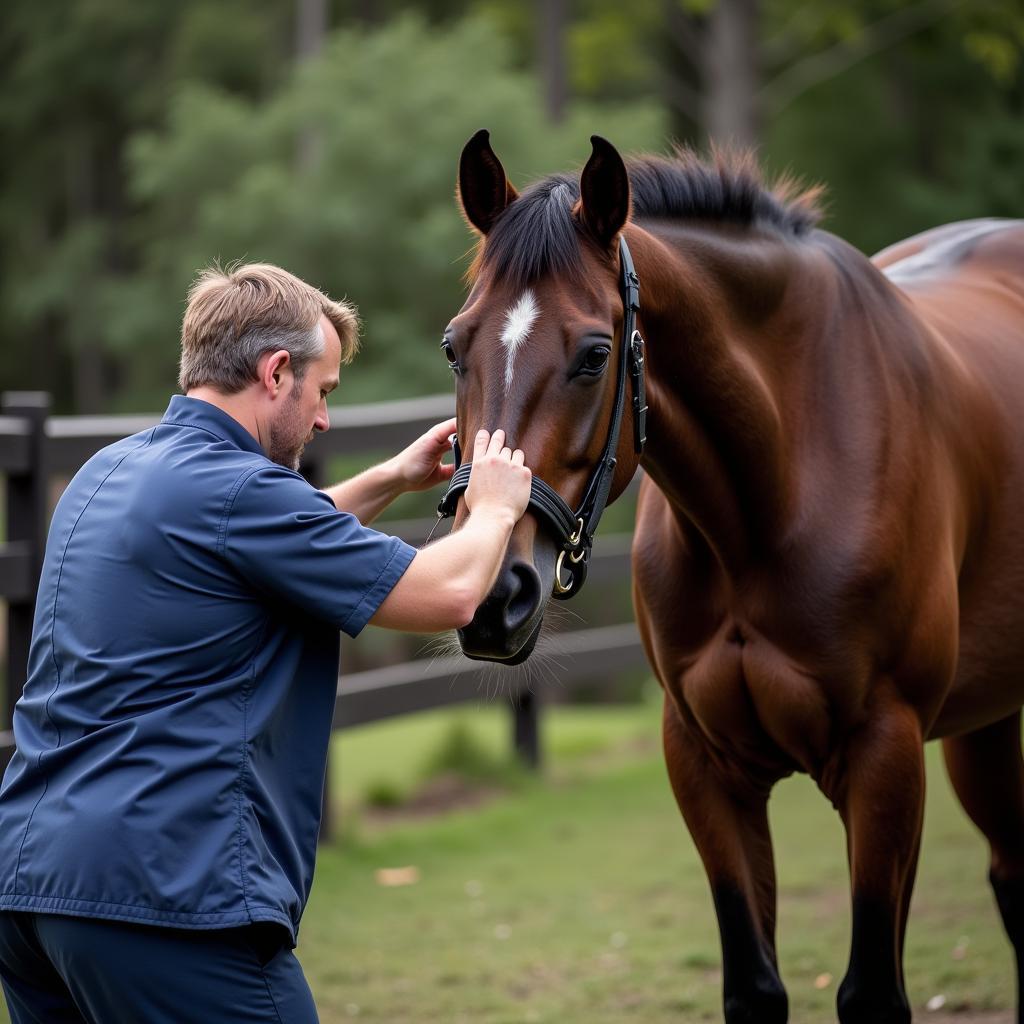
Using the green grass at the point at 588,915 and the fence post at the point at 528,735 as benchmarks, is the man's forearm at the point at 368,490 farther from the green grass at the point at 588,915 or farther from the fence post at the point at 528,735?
the fence post at the point at 528,735

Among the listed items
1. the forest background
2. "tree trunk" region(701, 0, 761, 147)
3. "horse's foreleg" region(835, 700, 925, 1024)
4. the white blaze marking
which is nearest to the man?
the white blaze marking

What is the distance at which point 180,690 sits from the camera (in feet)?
7.23

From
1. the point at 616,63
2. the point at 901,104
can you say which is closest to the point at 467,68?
the point at 616,63

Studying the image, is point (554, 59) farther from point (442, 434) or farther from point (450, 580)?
point (450, 580)

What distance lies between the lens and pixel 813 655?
3062 millimetres

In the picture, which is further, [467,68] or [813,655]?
[467,68]

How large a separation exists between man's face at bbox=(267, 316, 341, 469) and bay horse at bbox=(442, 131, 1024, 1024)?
223 millimetres

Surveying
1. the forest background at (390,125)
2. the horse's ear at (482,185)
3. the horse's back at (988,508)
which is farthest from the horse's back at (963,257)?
the forest background at (390,125)

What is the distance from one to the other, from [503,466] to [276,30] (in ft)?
90.2

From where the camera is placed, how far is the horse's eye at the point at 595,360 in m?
2.48

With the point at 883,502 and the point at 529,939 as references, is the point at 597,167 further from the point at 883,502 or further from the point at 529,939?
the point at 529,939

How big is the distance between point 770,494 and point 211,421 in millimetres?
1288

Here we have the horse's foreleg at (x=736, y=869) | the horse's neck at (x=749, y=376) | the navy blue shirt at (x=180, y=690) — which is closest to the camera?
the navy blue shirt at (x=180, y=690)

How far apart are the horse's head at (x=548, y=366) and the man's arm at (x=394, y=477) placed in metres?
0.50
